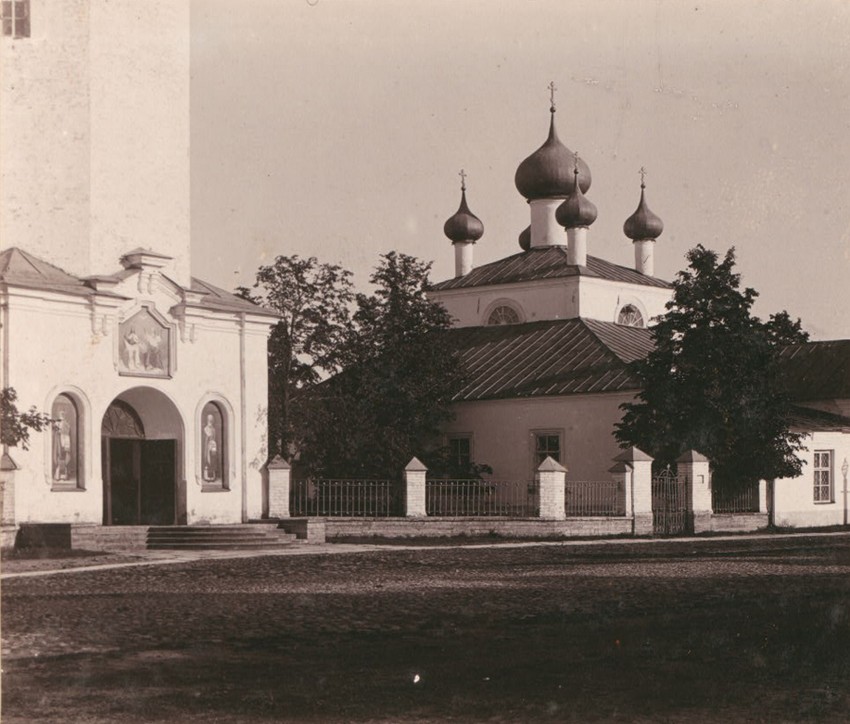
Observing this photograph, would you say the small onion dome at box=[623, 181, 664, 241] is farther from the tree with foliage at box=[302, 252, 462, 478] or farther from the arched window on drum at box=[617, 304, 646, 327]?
the tree with foliage at box=[302, 252, 462, 478]

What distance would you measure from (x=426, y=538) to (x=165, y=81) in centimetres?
1000

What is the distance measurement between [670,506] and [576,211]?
43.6 feet

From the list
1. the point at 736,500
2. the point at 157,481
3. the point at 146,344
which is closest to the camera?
the point at 146,344

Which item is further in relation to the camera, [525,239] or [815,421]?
[525,239]

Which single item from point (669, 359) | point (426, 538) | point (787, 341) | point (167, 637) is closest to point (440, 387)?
point (669, 359)

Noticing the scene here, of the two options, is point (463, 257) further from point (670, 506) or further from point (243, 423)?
point (243, 423)

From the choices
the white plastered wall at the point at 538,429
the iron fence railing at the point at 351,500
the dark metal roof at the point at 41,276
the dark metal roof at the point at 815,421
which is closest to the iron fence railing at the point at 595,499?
the iron fence railing at the point at 351,500

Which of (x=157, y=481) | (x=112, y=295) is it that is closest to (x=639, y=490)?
(x=157, y=481)

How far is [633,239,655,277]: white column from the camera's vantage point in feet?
157

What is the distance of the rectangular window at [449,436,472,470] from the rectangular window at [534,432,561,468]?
6.65ft

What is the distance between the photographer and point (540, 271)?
43.6 metres

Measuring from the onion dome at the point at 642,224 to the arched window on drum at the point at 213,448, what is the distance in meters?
23.3

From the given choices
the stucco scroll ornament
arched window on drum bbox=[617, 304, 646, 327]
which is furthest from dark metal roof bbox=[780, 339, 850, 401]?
the stucco scroll ornament

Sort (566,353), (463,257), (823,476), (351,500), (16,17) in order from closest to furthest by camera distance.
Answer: (16,17), (351,500), (823,476), (566,353), (463,257)
